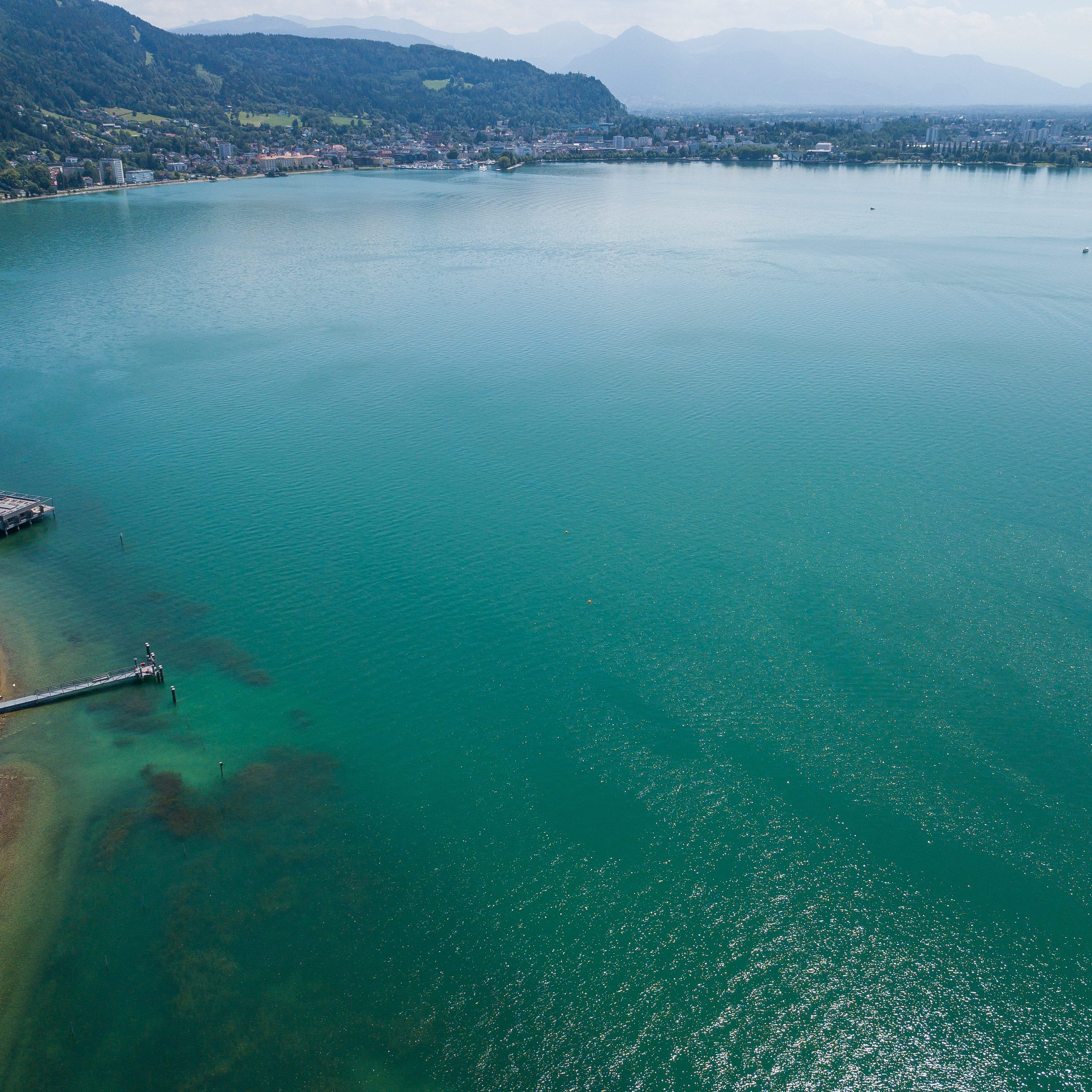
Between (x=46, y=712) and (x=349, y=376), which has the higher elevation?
(x=349, y=376)

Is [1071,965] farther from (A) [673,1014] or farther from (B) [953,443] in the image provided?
(B) [953,443]

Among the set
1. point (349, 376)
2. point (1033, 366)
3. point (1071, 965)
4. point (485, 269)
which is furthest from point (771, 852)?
point (485, 269)

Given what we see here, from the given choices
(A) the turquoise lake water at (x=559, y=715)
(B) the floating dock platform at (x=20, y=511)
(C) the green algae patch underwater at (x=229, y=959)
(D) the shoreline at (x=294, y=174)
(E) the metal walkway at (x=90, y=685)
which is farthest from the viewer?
(D) the shoreline at (x=294, y=174)

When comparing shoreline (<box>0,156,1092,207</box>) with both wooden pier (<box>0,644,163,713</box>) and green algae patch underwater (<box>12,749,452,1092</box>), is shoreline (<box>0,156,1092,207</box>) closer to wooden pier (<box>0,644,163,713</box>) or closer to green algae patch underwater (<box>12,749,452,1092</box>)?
wooden pier (<box>0,644,163,713</box>)

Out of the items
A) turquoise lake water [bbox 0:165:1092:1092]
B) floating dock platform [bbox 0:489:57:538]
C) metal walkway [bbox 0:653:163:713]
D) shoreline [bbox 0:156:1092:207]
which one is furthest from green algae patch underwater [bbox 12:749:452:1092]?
shoreline [bbox 0:156:1092:207]

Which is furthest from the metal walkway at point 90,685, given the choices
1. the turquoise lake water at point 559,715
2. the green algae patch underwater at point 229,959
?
the green algae patch underwater at point 229,959

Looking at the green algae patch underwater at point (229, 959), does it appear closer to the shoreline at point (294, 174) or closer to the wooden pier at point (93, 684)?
the wooden pier at point (93, 684)

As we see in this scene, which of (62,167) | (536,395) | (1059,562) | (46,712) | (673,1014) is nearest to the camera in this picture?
(673,1014)
